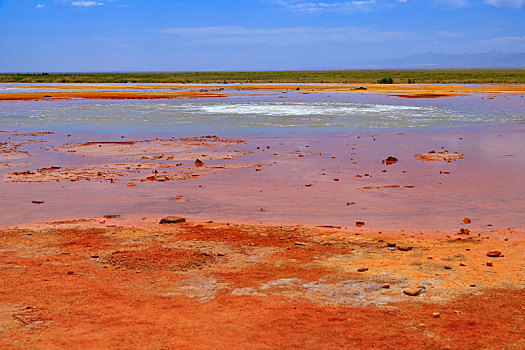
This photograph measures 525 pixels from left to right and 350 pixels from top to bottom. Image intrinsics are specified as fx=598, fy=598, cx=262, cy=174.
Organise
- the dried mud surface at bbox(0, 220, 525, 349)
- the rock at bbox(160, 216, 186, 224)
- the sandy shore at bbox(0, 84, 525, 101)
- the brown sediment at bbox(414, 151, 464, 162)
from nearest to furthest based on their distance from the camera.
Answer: the dried mud surface at bbox(0, 220, 525, 349)
the rock at bbox(160, 216, 186, 224)
the brown sediment at bbox(414, 151, 464, 162)
the sandy shore at bbox(0, 84, 525, 101)

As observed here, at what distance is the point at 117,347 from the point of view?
5242 millimetres

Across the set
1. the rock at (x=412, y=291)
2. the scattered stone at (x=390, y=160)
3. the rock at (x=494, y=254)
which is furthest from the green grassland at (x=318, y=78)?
the rock at (x=412, y=291)

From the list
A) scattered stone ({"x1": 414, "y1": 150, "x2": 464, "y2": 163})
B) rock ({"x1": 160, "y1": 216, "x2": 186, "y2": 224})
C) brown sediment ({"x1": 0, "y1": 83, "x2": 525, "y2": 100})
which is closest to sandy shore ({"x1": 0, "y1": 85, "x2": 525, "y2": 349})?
rock ({"x1": 160, "y1": 216, "x2": 186, "y2": 224})

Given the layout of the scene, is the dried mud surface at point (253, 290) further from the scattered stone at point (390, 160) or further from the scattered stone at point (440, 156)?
the scattered stone at point (440, 156)

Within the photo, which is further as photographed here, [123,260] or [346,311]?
[123,260]

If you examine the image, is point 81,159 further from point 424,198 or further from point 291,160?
point 424,198

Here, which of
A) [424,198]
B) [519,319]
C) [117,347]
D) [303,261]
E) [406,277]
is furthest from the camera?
[424,198]

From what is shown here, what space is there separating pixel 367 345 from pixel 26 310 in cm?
342

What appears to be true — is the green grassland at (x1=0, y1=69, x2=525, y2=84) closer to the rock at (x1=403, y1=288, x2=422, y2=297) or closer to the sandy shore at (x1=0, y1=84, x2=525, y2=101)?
the sandy shore at (x1=0, y1=84, x2=525, y2=101)

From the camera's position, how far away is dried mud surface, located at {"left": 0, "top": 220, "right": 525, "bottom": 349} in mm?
5453

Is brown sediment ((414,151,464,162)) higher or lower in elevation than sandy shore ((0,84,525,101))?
lower

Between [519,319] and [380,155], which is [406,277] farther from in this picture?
[380,155]

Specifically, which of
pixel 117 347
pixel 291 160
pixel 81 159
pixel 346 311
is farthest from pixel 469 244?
pixel 81 159

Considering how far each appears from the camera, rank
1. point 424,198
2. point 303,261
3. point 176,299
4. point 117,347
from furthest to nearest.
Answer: point 424,198
point 303,261
point 176,299
point 117,347
